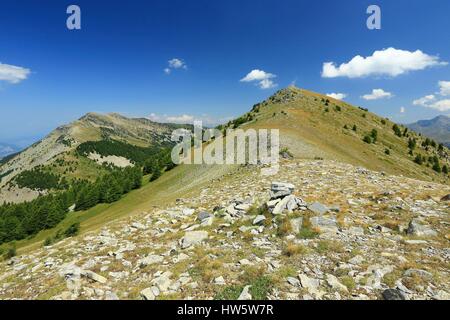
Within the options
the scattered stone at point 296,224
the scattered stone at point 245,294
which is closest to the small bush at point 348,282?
the scattered stone at point 245,294

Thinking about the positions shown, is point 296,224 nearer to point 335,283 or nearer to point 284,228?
point 284,228

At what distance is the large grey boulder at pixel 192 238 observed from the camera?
14.0m

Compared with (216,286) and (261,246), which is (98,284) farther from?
(261,246)

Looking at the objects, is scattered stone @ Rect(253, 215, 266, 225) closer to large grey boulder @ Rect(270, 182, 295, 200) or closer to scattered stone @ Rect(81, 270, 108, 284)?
large grey boulder @ Rect(270, 182, 295, 200)

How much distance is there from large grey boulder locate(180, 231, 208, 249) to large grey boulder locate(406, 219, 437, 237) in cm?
1013

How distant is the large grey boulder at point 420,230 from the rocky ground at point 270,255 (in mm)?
43

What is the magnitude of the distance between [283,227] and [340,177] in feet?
45.7

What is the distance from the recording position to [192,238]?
14.5m

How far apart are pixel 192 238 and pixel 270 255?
15.1 feet

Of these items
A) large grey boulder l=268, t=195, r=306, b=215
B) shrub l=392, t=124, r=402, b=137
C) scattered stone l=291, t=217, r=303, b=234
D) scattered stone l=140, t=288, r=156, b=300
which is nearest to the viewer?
scattered stone l=140, t=288, r=156, b=300

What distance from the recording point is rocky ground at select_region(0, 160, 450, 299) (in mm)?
9359

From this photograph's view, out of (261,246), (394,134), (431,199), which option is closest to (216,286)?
(261,246)

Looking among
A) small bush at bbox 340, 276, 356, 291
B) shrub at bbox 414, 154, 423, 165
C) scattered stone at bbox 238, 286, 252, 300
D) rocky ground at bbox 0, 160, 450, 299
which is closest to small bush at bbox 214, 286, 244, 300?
rocky ground at bbox 0, 160, 450, 299
